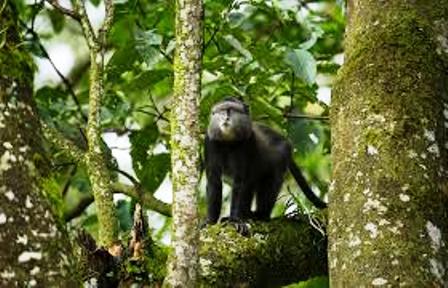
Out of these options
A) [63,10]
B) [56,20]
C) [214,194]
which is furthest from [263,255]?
[56,20]

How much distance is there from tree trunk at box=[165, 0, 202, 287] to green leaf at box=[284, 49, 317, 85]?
4.25 ft

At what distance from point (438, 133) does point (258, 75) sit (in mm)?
2071

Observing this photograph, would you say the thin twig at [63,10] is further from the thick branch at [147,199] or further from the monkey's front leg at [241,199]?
the monkey's front leg at [241,199]

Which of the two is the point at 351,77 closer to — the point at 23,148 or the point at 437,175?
the point at 437,175

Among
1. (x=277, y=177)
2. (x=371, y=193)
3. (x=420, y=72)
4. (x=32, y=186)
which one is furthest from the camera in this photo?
(x=277, y=177)

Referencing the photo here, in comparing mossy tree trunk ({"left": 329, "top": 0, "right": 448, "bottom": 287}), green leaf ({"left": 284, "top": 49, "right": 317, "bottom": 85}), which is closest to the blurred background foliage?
green leaf ({"left": 284, "top": 49, "right": 317, "bottom": 85})

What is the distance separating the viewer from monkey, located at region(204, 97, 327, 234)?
5.68 meters

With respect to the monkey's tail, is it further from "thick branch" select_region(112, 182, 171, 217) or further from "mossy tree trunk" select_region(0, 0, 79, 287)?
"mossy tree trunk" select_region(0, 0, 79, 287)

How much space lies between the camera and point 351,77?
3.27 metres

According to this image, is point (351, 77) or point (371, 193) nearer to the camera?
point (371, 193)

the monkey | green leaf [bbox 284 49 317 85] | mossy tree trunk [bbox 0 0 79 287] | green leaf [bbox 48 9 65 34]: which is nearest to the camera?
mossy tree trunk [bbox 0 0 79 287]

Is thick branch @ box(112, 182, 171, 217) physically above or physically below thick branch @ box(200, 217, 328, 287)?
above

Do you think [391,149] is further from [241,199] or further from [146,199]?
[241,199]

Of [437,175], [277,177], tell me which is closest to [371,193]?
[437,175]
